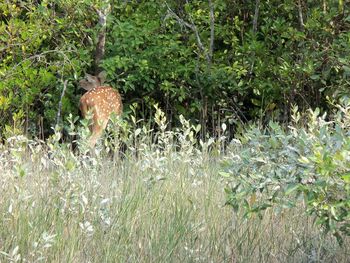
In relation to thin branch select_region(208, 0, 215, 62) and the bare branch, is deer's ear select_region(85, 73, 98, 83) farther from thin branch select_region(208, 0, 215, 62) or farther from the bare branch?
thin branch select_region(208, 0, 215, 62)

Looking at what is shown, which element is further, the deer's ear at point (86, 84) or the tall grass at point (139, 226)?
the deer's ear at point (86, 84)

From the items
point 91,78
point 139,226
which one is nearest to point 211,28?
point 91,78

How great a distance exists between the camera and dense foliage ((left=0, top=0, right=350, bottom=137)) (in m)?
9.55

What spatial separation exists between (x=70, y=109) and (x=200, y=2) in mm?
2003

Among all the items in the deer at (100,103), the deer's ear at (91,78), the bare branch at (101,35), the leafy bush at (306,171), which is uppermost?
the leafy bush at (306,171)

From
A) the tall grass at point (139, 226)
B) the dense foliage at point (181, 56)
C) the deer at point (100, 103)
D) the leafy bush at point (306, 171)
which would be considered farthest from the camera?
the dense foliage at point (181, 56)

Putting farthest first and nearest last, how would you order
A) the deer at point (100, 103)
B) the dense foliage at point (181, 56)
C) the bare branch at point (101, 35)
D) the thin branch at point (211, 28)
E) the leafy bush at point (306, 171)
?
the thin branch at point (211, 28)
the bare branch at point (101, 35)
the dense foliage at point (181, 56)
the deer at point (100, 103)
the leafy bush at point (306, 171)

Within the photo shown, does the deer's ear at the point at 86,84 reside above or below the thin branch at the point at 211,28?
below

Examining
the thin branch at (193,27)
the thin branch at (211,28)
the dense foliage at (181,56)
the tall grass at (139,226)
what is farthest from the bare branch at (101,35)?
the tall grass at (139,226)

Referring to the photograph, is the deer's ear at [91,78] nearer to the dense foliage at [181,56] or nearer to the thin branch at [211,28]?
the dense foliage at [181,56]

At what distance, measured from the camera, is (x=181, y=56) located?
1021 centimetres

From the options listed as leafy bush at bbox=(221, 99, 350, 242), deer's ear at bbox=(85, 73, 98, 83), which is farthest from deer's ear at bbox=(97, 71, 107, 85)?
leafy bush at bbox=(221, 99, 350, 242)

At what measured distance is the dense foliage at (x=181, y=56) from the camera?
955 centimetres

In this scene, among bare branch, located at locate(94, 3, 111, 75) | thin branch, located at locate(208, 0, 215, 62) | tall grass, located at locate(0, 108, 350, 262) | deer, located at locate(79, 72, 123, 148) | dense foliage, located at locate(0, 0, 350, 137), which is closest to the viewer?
tall grass, located at locate(0, 108, 350, 262)
